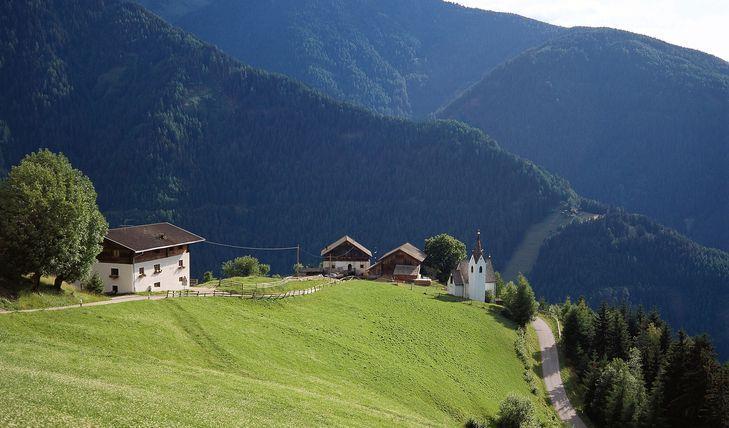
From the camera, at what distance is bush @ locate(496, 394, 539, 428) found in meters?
57.0

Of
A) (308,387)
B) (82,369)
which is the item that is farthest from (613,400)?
(82,369)

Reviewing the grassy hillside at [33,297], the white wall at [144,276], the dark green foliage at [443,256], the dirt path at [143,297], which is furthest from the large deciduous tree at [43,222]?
the dark green foliage at [443,256]

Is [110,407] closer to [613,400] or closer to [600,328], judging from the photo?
[613,400]

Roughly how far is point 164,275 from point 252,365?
28654 millimetres

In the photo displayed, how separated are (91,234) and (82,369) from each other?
2226cm

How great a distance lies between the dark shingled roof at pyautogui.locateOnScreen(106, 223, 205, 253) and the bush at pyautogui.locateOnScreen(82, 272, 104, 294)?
5647 millimetres

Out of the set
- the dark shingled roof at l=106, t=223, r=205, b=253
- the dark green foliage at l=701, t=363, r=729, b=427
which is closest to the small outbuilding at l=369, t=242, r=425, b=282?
the dark shingled roof at l=106, t=223, r=205, b=253

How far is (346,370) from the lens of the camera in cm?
5416

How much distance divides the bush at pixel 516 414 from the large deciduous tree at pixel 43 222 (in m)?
40.4

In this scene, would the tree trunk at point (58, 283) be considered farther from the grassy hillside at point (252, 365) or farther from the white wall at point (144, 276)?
the white wall at point (144, 276)

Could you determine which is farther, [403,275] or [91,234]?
[403,275]

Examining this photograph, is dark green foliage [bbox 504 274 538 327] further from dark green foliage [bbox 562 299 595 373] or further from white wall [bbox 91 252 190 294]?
white wall [bbox 91 252 190 294]

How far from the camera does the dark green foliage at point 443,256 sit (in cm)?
13100

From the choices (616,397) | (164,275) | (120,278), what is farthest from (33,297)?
(616,397)
